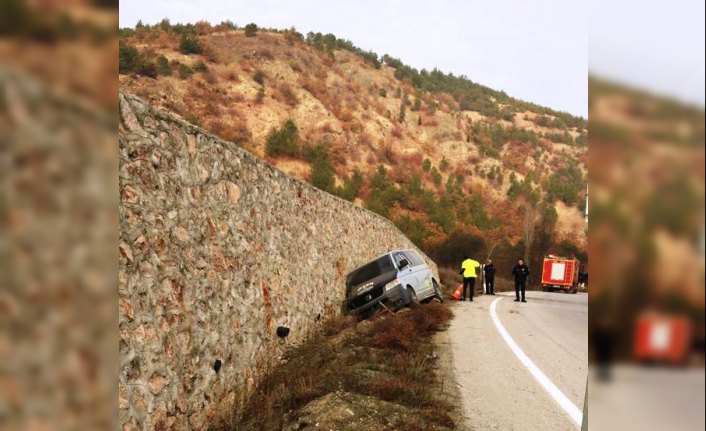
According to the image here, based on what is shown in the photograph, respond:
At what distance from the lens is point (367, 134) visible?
166 feet

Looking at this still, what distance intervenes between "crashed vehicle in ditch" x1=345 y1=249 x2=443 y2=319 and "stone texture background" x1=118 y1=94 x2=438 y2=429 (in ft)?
9.06

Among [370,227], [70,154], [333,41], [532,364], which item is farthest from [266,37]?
[70,154]

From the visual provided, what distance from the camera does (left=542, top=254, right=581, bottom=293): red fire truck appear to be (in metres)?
32.2

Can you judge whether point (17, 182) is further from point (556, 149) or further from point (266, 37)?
point (556, 149)

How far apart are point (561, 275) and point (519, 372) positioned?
26.7 meters

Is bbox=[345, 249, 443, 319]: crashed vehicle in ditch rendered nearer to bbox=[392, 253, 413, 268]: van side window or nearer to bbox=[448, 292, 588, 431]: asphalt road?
bbox=[392, 253, 413, 268]: van side window

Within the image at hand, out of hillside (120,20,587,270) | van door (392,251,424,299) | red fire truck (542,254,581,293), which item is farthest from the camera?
hillside (120,20,587,270)

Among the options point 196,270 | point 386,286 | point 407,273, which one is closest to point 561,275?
point 407,273

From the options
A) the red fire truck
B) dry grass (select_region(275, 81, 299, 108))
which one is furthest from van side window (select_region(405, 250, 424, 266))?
dry grass (select_region(275, 81, 299, 108))

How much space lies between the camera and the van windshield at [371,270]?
44.4ft

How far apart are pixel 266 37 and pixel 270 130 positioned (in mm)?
18484

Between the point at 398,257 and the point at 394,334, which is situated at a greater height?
the point at 398,257

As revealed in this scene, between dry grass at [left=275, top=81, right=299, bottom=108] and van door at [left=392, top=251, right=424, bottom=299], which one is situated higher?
dry grass at [left=275, top=81, right=299, bottom=108]

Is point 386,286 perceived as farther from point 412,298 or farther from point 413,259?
point 413,259
